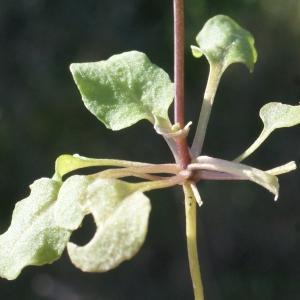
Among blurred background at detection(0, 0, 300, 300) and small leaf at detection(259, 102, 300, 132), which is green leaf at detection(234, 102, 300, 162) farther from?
blurred background at detection(0, 0, 300, 300)

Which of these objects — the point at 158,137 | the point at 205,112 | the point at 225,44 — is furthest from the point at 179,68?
the point at 158,137

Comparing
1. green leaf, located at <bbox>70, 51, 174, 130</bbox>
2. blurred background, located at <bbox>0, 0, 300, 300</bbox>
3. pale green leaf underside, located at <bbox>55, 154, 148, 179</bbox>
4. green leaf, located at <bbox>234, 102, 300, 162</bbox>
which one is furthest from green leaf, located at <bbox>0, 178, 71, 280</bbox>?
blurred background, located at <bbox>0, 0, 300, 300</bbox>

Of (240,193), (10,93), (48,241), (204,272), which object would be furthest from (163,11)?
(48,241)

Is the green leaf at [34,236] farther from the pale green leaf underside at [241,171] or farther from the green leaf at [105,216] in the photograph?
the pale green leaf underside at [241,171]

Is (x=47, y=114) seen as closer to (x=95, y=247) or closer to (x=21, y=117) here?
(x=21, y=117)

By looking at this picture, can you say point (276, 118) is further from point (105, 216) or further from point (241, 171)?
point (105, 216)

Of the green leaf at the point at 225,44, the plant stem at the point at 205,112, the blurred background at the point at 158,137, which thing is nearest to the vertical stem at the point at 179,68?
the plant stem at the point at 205,112
